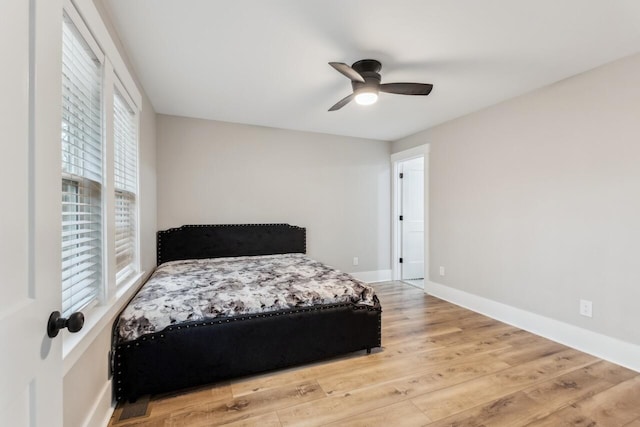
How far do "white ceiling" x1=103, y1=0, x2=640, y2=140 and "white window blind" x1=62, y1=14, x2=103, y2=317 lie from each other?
0.56m

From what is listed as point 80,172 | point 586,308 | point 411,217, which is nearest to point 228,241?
point 80,172

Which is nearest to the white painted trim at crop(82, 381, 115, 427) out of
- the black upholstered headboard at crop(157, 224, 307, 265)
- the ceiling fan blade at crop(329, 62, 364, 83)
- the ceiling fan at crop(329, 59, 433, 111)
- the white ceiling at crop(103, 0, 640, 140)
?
the black upholstered headboard at crop(157, 224, 307, 265)

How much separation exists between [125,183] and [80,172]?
0.91m

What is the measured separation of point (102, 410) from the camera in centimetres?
163

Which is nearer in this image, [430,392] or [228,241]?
[430,392]

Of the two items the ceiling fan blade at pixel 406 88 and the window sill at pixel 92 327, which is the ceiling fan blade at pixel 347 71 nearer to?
the ceiling fan blade at pixel 406 88

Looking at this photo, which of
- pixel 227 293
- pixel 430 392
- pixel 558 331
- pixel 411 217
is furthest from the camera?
pixel 411 217

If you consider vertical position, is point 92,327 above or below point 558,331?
above

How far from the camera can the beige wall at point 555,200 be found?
2.31 metres

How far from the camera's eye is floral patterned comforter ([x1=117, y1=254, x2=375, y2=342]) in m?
1.93

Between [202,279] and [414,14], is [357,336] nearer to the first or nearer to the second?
[202,279]

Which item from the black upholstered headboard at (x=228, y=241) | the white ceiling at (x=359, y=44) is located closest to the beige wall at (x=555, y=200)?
the white ceiling at (x=359, y=44)

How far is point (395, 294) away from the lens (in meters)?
4.21

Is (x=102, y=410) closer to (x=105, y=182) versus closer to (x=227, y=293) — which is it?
(x=227, y=293)
